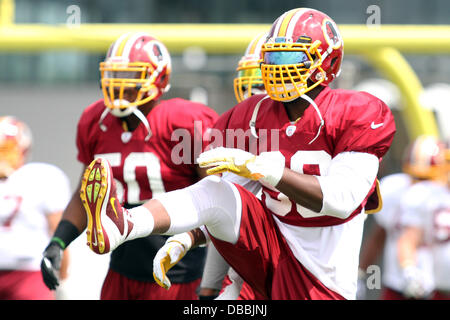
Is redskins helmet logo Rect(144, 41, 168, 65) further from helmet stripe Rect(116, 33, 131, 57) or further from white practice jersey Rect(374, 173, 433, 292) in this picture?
white practice jersey Rect(374, 173, 433, 292)

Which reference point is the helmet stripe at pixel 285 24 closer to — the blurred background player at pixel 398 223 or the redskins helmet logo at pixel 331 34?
the redskins helmet logo at pixel 331 34

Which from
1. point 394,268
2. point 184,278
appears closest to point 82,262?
point 184,278

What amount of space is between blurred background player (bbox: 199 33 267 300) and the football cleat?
2.09 feet

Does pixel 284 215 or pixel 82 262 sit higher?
pixel 284 215

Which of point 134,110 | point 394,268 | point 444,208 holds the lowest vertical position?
point 394,268

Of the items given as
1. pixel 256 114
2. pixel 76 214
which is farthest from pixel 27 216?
pixel 256 114

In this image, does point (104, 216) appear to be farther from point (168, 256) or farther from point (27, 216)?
point (27, 216)

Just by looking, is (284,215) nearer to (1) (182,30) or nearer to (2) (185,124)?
(2) (185,124)

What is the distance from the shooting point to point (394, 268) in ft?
16.7

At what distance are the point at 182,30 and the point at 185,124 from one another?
142 inches

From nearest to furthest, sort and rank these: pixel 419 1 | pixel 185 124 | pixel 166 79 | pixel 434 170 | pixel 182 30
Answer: pixel 185 124, pixel 166 79, pixel 434 170, pixel 182 30, pixel 419 1

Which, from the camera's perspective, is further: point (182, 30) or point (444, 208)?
point (182, 30)

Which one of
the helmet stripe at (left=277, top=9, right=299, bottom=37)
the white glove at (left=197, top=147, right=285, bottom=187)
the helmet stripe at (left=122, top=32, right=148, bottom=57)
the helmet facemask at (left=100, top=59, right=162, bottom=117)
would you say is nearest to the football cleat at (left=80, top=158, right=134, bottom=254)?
the white glove at (left=197, top=147, right=285, bottom=187)

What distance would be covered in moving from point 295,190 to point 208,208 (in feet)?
0.99
